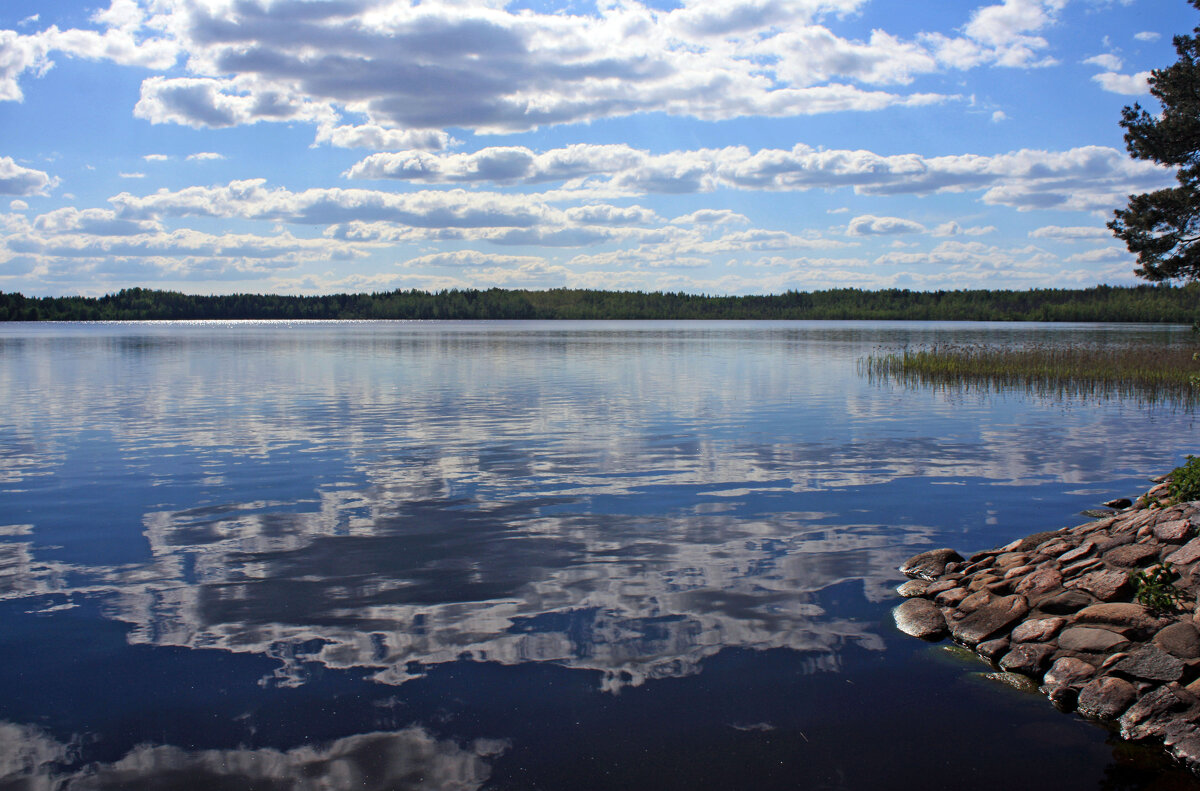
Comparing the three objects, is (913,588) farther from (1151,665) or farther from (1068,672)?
(1151,665)

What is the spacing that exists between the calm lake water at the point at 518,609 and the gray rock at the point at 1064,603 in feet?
4.85

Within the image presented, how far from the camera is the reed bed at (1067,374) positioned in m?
38.8

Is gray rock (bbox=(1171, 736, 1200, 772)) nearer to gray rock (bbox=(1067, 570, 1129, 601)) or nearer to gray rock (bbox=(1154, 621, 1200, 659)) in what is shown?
gray rock (bbox=(1154, 621, 1200, 659))

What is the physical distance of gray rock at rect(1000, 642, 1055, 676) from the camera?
969 centimetres

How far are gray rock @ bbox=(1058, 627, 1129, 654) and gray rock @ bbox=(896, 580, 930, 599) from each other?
2.31 m

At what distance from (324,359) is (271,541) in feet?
174

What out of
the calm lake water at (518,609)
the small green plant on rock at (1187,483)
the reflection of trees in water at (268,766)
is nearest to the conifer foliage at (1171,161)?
the calm lake water at (518,609)

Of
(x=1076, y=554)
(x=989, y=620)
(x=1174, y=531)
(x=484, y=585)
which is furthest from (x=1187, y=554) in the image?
(x=484, y=585)

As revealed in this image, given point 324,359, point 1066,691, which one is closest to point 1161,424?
point 1066,691

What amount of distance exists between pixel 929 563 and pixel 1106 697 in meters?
4.26

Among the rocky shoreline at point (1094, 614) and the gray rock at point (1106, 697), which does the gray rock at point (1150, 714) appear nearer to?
the rocky shoreline at point (1094, 614)

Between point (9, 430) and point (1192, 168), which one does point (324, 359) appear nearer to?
point (9, 430)

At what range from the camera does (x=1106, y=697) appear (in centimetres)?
872

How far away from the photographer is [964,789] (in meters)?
7.41
